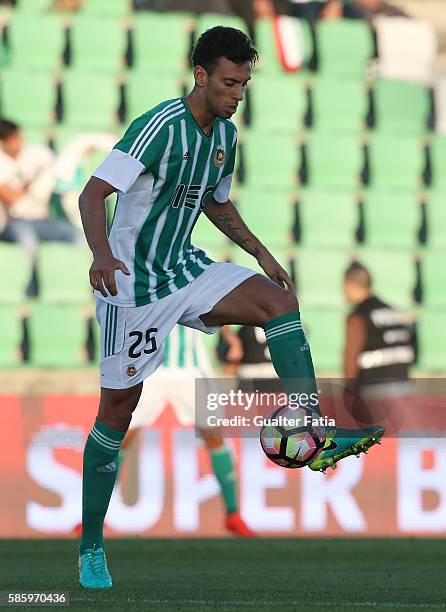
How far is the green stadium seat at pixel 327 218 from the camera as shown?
11.9 m

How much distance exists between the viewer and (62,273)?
35.3 feet

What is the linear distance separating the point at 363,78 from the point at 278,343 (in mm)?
8778

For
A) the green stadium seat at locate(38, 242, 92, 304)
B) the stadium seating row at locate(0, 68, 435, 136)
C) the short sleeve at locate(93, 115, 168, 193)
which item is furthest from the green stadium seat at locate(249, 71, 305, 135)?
the short sleeve at locate(93, 115, 168, 193)

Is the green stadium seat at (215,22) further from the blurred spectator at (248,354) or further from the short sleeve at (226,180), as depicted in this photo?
the short sleeve at (226,180)

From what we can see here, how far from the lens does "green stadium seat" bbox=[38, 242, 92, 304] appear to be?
1072cm

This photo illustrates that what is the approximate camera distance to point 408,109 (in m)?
13.2

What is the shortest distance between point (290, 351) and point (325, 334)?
6.34 m

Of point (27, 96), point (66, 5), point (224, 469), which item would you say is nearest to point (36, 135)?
point (27, 96)

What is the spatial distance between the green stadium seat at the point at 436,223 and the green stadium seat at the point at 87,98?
2.96m

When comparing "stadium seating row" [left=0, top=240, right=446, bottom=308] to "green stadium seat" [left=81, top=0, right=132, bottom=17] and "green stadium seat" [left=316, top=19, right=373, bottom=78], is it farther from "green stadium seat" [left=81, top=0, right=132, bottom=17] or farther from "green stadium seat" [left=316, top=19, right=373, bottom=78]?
"green stadium seat" [left=81, top=0, right=132, bottom=17]

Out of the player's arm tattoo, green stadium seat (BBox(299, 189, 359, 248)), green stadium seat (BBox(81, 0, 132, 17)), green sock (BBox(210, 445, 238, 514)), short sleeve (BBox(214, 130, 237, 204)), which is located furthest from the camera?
green stadium seat (BBox(81, 0, 132, 17))

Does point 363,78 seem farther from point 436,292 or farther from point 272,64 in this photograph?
point 436,292

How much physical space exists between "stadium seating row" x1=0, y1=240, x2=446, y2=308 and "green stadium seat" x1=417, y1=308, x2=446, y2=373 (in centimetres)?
27

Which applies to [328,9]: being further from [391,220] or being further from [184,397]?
[184,397]
